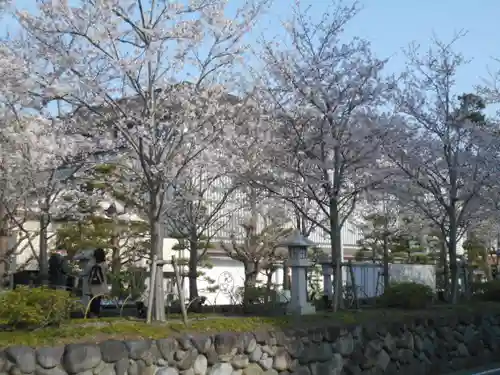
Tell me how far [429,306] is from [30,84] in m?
8.94

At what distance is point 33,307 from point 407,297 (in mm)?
7907

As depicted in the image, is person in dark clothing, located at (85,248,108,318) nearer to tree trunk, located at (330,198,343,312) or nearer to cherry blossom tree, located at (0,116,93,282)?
cherry blossom tree, located at (0,116,93,282)

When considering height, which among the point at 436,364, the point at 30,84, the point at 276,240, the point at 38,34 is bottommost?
the point at 436,364

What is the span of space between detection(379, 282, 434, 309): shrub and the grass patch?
929 mm

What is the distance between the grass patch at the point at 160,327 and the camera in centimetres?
732

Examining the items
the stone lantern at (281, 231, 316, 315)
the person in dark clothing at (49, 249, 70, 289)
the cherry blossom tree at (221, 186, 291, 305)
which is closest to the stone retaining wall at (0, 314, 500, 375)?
the stone lantern at (281, 231, 316, 315)

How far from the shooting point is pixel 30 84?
972cm

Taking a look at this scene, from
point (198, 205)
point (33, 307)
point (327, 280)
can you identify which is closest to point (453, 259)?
point (327, 280)

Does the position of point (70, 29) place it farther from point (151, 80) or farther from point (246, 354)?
point (246, 354)

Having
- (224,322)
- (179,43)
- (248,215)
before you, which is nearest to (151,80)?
(179,43)

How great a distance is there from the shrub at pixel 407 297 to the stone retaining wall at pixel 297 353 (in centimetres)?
87

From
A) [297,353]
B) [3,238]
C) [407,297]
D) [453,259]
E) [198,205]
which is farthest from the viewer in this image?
[198,205]

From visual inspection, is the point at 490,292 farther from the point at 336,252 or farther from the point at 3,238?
the point at 3,238

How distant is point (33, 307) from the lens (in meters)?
7.93
